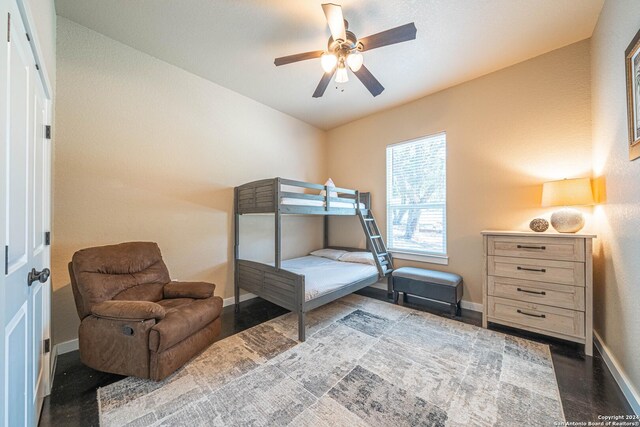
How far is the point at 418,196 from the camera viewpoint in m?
3.54

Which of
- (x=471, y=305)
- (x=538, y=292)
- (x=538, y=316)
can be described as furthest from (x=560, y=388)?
(x=471, y=305)

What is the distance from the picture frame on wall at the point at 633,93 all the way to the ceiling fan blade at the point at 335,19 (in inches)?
72.2

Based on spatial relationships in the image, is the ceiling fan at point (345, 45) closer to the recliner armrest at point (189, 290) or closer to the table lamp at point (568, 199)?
the table lamp at point (568, 199)

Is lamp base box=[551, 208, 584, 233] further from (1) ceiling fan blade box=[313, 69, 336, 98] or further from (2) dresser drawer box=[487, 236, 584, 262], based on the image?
(1) ceiling fan blade box=[313, 69, 336, 98]

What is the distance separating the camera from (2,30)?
0.85 metres

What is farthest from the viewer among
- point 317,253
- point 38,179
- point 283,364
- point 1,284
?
point 317,253

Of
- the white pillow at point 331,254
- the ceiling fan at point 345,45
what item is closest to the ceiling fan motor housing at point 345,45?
the ceiling fan at point 345,45

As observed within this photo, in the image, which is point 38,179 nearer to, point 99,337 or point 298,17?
point 99,337

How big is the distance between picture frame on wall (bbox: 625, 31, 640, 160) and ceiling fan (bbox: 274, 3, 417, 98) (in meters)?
1.34

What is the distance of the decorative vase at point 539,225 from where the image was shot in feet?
7.96

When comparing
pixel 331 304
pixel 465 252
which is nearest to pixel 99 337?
pixel 331 304

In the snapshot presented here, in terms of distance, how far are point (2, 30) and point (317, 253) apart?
3.70 m

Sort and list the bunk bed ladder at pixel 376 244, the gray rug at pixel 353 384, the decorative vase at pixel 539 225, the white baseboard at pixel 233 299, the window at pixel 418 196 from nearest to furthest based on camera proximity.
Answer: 1. the gray rug at pixel 353 384
2. the decorative vase at pixel 539 225
3. the white baseboard at pixel 233 299
4. the window at pixel 418 196
5. the bunk bed ladder at pixel 376 244

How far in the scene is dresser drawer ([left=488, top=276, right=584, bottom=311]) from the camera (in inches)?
82.5
